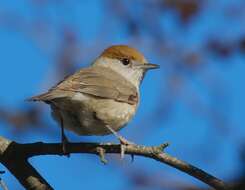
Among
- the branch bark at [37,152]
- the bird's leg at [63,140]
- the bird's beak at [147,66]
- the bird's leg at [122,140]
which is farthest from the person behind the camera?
the bird's beak at [147,66]

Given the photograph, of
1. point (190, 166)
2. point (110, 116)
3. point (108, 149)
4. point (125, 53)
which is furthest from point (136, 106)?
point (190, 166)

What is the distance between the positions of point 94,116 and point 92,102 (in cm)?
13

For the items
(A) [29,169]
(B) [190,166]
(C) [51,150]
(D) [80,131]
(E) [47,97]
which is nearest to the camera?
(B) [190,166]

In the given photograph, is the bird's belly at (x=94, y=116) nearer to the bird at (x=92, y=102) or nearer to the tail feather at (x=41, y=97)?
the bird at (x=92, y=102)

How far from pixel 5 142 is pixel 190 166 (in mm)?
1414

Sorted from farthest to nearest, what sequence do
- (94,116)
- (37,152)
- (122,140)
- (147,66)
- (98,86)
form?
1. (147,66)
2. (98,86)
3. (94,116)
4. (122,140)
5. (37,152)

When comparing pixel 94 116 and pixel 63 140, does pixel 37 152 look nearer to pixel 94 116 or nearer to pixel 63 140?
pixel 63 140

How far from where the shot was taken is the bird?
400 cm

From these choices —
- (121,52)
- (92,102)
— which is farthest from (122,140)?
(121,52)

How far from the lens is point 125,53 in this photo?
5652 millimetres

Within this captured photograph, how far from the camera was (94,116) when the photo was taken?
4230mm

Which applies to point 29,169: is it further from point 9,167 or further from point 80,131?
point 80,131

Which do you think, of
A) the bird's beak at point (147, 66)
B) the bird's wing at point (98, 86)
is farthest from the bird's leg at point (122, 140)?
the bird's beak at point (147, 66)

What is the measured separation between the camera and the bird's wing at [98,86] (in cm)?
400
